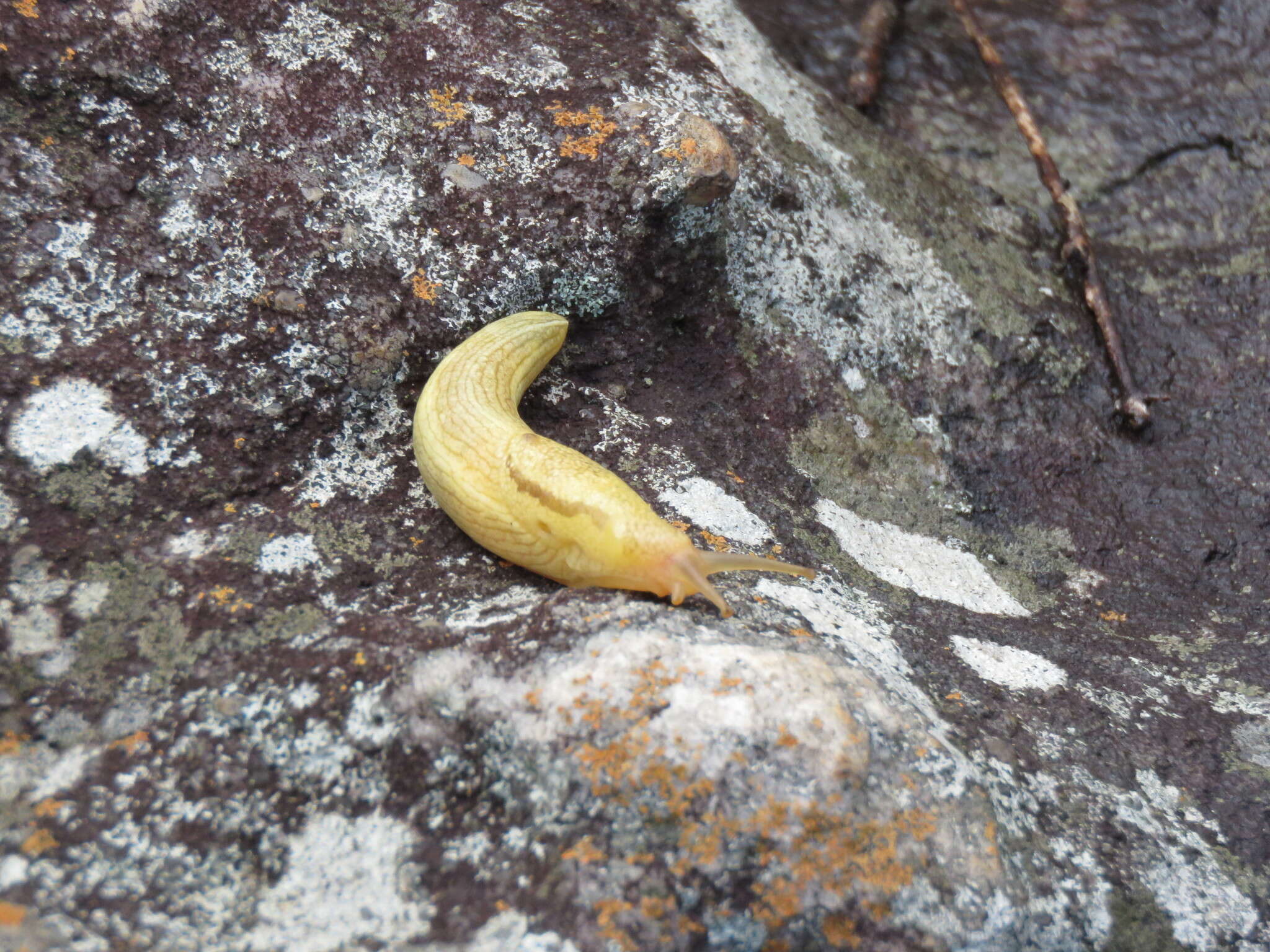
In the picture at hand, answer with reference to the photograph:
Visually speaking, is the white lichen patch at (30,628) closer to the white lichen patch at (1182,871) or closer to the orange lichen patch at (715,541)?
the orange lichen patch at (715,541)

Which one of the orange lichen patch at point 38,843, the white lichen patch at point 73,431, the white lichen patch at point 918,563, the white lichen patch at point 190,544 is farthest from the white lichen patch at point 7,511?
the white lichen patch at point 918,563

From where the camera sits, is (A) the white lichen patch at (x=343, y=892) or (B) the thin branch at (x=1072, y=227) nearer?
(A) the white lichen patch at (x=343, y=892)

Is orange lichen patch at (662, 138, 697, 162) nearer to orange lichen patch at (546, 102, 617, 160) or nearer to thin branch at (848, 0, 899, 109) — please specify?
orange lichen patch at (546, 102, 617, 160)

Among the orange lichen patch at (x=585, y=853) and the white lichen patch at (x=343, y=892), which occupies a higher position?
the orange lichen patch at (x=585, y=853)

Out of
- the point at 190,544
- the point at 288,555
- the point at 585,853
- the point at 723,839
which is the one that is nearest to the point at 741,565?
the point at 723,839

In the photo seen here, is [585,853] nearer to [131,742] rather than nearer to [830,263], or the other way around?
[131,742]

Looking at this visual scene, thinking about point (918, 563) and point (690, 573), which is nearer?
point (690, 573)

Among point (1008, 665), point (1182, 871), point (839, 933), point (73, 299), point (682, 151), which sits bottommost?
point (73, 299)
